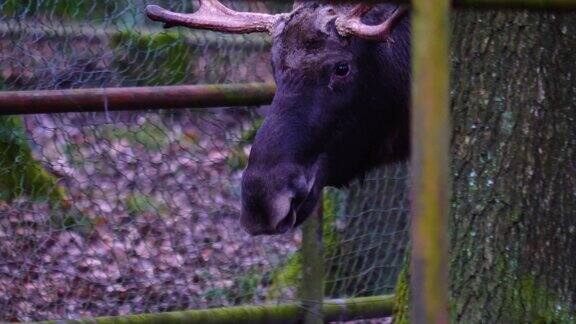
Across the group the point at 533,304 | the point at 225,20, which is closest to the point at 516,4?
the point at 533,304

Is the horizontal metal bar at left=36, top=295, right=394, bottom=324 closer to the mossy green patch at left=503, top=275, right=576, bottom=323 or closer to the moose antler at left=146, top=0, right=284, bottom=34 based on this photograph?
the moose antler at left=146, top=0, right=284, bottom=34

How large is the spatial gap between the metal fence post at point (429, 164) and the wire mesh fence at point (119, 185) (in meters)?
3.13

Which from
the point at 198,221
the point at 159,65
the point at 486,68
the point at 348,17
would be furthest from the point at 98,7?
the point at 486,68

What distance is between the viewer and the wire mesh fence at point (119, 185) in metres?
4.79

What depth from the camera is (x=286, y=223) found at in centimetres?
363

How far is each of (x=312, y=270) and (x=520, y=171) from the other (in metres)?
1.90

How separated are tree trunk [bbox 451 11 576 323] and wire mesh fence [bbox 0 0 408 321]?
5.06 feet

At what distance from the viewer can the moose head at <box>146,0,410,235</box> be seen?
3.63 meters

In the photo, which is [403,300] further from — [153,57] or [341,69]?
[153,57]

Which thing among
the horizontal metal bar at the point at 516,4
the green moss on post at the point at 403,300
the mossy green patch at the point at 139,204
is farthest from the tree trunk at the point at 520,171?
the mossy green patch at the point at 139,204

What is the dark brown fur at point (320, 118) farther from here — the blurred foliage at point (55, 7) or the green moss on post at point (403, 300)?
the blurred foliage at point (55, 7)

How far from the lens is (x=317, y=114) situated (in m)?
3.93

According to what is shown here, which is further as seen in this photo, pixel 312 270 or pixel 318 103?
pixel 312 270

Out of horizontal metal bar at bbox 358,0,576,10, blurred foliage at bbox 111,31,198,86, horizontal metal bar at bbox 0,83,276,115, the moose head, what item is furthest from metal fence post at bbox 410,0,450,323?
blurred foliage at bbox 111,31,198,86
